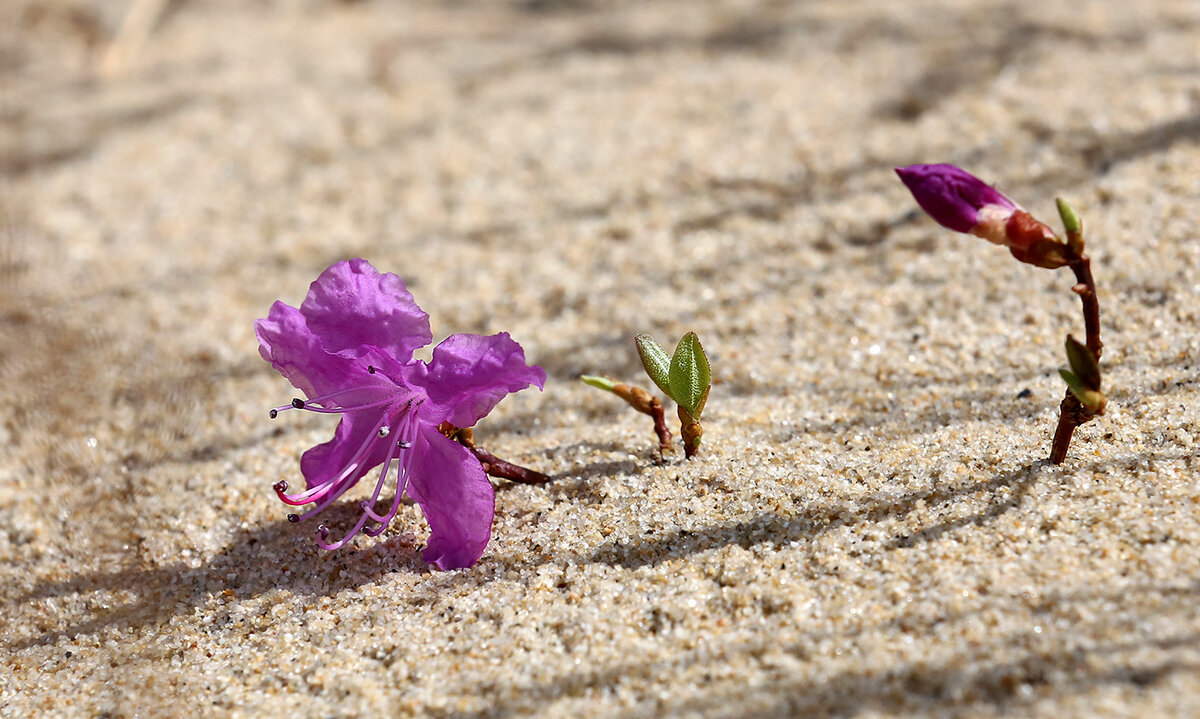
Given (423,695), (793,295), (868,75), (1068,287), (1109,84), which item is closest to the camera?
(423,695)

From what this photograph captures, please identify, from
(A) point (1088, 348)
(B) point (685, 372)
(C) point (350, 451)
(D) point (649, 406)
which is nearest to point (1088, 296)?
(A) point (1088, 348)

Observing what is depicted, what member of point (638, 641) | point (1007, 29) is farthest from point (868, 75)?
point (638, 641)

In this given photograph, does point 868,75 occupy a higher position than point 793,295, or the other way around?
point 868,75

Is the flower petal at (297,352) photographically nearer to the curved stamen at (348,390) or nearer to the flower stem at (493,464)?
the curved stamen at (348,390)

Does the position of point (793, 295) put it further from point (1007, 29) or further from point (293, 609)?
point (1007, 29)

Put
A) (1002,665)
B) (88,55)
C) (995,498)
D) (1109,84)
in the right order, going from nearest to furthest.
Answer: (1002,665) → (995,498) → (1109,84) → (88,55)

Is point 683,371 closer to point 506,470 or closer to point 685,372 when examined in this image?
point 685,372

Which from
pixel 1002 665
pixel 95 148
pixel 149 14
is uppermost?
pixel 149 14

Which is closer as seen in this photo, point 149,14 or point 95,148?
point 95,148
